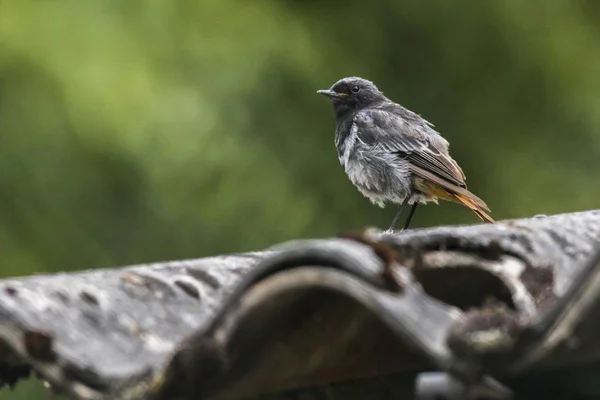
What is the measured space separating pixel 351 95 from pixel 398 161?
0.53 meters

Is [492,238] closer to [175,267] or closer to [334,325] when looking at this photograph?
[334,325]

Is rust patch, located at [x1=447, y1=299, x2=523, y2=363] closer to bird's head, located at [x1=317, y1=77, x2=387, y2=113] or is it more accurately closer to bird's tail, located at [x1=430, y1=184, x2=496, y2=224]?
bird's tail, located at [x1=430, y1=184, x2=496, y2=224]

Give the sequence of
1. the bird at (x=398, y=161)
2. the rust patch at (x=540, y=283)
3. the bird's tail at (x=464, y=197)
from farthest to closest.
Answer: the bird at (x=398, y=161) < the bird's tail at (x=464, y=197) < the rust patch at (x=540, y=283)

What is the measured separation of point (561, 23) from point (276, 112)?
2.04m

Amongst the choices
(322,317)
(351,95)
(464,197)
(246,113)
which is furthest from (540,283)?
(246,113)

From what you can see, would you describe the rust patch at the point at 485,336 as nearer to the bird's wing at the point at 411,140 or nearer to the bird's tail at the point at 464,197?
the bird's tail at the point at 464,197

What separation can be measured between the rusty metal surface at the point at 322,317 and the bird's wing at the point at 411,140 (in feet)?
10.5

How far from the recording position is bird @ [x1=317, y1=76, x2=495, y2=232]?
528 centimetres

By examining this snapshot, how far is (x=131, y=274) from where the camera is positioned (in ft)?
6.87

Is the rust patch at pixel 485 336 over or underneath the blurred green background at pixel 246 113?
over

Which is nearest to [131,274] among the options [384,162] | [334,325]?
[334,325]

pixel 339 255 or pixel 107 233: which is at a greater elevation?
pixel 339 255

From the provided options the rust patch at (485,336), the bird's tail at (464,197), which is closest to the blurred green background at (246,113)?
the bird's tail at (464,197)

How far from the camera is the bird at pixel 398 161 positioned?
5277 millimetres
